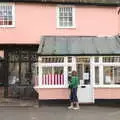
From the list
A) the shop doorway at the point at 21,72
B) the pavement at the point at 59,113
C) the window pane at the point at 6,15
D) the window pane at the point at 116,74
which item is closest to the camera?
the pavement at the point at 59,113

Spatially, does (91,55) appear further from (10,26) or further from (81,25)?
(10,26)

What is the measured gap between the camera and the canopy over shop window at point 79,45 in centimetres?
2402

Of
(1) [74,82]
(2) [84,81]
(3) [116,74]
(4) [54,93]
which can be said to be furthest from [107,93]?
(4) [54,93]

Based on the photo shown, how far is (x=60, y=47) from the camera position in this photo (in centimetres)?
2492

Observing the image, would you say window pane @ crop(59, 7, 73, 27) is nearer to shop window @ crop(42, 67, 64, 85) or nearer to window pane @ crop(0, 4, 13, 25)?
window pane @ crop(0, 4, 13, 25)

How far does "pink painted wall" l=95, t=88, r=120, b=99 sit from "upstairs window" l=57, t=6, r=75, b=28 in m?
5.22

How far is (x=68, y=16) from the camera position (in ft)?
91.3

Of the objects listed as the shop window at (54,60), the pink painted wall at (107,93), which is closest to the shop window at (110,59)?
the pink painted wall at (107,93)

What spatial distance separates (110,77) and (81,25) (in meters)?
4.48

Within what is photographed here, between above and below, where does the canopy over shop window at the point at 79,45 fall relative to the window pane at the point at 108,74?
above

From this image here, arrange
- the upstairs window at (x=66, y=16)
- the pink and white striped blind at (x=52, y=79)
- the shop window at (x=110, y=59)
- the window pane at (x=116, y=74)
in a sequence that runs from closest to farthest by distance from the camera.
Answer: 1. the pink and white striped blind at (x=52, y=79)
2. the shop window at (x=110, y=59)
3. the window pane at (x=116, y=74)
4. the upstairs window at (x=66, y=16)

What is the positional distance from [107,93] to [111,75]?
1.09 metres

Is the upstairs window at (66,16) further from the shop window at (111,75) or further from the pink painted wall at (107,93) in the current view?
the pink painted wall at (107,93)

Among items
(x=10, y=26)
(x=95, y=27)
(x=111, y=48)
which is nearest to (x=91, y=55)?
(x=111, y=48)
